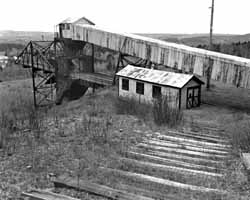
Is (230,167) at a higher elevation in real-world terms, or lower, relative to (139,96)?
higher

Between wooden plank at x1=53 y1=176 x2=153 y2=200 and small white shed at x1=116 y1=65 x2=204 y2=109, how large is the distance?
43.7ft

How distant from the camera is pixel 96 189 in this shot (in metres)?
4.97

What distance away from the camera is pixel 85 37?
27438 mm

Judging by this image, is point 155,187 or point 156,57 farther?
point 156,57

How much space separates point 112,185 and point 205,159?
3062 millimetres

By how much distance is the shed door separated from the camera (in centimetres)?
1966

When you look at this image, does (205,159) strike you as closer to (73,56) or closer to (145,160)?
(145,160)

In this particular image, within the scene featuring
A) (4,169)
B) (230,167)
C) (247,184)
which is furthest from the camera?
(230,167)

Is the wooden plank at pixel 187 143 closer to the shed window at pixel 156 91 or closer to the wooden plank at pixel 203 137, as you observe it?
the wooden plank at pixel 203 137

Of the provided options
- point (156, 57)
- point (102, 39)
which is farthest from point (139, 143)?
point (102, 39)

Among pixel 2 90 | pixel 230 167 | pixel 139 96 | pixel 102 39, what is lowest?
pixel 2 90

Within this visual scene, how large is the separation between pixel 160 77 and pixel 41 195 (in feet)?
53.5

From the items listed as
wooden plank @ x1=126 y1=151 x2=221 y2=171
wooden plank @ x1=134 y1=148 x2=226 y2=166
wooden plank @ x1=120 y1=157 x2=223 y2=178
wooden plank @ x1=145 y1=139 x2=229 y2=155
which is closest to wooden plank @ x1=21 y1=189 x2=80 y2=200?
wooden plank @ x1=120 y1=157 x2=223 y2=178

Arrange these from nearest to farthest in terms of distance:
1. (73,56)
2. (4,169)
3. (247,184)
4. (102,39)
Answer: (247,184) → (4,169) → (102,39) → (73,56)
